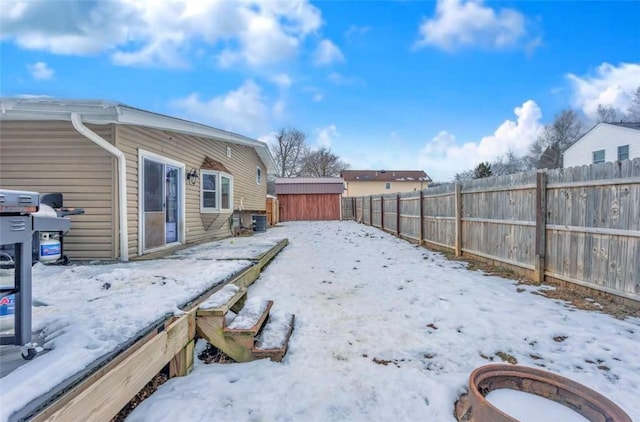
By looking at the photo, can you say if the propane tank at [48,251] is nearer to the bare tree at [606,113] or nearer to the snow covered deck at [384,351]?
the snow covered deck at [384,351]

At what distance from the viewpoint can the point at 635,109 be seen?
25.7 m

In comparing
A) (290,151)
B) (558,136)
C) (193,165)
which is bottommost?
(193,165)

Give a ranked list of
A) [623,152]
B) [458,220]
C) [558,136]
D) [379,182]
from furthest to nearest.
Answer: [379,182] < [558,136] < [623,152] < [458,220]

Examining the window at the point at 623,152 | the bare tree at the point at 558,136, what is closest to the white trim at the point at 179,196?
the window at the point at 623,152

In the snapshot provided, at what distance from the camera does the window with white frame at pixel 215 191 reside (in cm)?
838

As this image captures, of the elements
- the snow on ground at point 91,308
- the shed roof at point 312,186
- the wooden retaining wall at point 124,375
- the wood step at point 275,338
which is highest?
the shed roof at point 312,186

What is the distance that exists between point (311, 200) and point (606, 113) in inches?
1215

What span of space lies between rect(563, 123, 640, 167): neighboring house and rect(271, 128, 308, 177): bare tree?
2718cm

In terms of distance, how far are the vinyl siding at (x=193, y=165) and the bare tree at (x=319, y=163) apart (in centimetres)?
2610

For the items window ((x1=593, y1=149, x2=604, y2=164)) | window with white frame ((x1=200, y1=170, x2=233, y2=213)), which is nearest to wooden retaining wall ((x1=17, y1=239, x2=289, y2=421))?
window with white frame ((x1=200, y1=170, x2=233, y2=213))

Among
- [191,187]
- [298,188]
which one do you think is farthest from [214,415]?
[298,188]

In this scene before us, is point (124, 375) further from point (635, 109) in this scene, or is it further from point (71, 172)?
point (635, 109)

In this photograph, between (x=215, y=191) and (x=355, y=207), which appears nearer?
(x=215, y=191)

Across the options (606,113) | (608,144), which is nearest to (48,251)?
(608,144)
